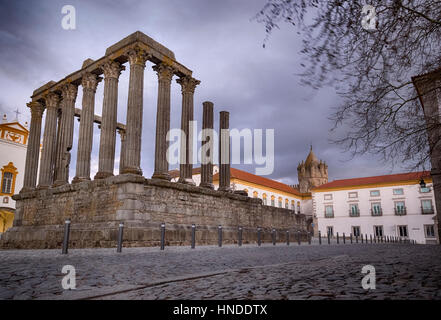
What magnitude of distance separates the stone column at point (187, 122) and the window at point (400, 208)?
3901cm

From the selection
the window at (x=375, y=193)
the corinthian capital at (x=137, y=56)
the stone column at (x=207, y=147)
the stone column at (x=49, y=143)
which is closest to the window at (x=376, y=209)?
the window at (x=375, y=193)

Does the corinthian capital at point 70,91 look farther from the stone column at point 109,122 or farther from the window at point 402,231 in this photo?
the window at point 402,231

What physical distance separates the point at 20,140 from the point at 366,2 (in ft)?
122

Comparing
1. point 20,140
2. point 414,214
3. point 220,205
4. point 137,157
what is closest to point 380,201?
point 414,214

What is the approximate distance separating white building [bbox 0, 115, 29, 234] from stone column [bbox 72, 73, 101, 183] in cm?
1951

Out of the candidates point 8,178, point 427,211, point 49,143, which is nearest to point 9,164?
point 8,178

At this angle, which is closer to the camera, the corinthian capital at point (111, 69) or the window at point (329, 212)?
the corinthian capital at point (111, 69)

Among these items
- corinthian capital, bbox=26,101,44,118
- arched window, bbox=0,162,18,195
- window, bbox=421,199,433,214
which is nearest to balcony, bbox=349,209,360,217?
window, bbox=421,199,433,214

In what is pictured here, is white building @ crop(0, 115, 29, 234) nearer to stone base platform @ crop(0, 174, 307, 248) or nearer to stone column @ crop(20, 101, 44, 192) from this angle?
stone column @ crop(20, 101, 44, 192)

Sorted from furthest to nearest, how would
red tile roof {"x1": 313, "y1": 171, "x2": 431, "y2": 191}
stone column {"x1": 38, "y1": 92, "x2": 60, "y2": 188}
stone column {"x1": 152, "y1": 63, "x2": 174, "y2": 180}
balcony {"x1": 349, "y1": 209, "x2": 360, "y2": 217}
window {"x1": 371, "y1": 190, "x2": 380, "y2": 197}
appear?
balcony {"x1": 349, "y1": 209, "x2": 360, "y2": 217} → window {"x1": 371, "y1": 190, "x2": 380, "y2": 197} → red tile roof {"x1": 313, "y1": 171, "x2": 431, "y2": 191} → stone column {"x1": 38, "y1": 92, "x2": 60, "y2": 188} → stone column {"x1": 152, "y1": 63, "x2": 174, "y2": 180}

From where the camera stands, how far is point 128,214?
1246 cm

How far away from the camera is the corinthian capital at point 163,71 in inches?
632

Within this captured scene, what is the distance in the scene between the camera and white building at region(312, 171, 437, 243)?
43719 millimetres

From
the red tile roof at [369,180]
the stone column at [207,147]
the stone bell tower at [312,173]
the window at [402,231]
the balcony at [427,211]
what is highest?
the stone bell tower at [312,173]
